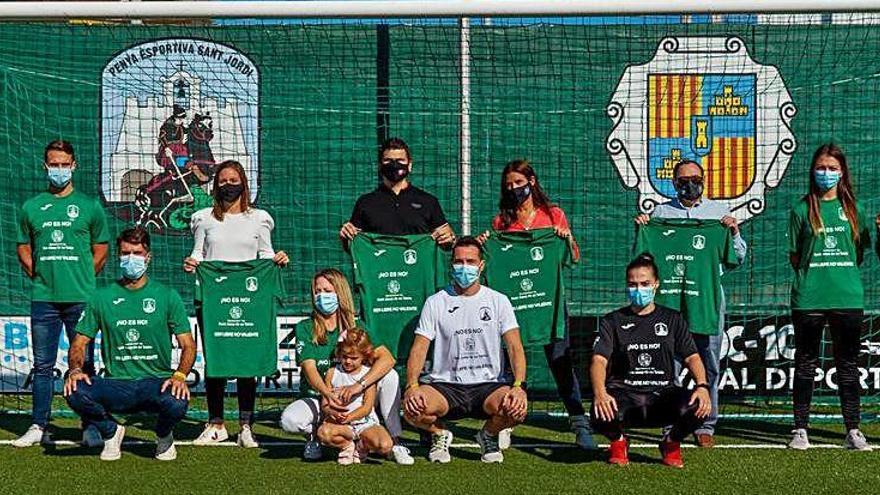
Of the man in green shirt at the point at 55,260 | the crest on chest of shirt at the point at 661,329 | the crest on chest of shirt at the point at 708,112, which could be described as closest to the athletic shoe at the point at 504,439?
the crest on chest of shirt at the point at 661,329

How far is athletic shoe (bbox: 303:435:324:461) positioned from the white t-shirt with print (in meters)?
0.70

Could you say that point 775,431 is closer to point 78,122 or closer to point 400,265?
point 400,265

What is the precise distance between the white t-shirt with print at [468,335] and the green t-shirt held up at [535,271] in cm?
42

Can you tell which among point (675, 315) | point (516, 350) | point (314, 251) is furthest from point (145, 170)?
point (675, 315)

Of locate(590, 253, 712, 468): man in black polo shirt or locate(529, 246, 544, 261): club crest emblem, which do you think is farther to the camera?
locate(529, 246, 544, 261): club crest emblem

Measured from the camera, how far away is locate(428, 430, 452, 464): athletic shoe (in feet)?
22.8

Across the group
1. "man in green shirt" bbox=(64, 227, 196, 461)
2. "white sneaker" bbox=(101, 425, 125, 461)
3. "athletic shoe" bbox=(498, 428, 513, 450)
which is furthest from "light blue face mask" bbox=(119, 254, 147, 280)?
"athletic shoe" bbox=(498, 428, 513, 450)

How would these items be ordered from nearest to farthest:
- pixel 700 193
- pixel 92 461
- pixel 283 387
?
pixel 92 461
pixel 700 193
pixel 283 387

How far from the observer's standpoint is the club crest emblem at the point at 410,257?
7.63 m

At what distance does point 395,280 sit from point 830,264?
2422 millimetres

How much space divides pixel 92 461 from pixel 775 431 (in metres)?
3.98

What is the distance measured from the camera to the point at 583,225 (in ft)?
32.1

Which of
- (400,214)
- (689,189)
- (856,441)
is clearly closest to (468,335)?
(400,214)

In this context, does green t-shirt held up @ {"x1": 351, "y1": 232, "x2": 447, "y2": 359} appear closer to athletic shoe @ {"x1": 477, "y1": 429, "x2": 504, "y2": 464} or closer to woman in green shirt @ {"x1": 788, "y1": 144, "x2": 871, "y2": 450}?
athletic shoe @ {"x1": 477, "y1": 429, "x2": 504, "y2": 464}
